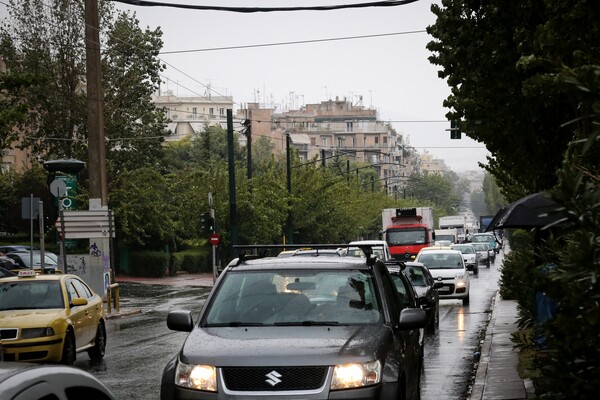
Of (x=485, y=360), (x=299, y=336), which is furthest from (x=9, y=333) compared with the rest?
(x=299, y=336)

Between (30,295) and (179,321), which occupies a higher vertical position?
(179,321)

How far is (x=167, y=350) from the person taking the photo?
21.0 meters

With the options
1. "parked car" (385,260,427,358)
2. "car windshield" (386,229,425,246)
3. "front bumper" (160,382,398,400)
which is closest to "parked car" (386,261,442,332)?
"parked car" (385,260,427,358)

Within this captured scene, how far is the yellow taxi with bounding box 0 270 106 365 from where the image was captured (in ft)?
55.3

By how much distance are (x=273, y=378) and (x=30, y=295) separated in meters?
10.7

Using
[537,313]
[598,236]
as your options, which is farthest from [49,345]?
[598,236]

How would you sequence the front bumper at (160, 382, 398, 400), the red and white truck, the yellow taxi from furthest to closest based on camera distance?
the red and white truck < the yellow taxi < the front bumper at (160, 382, 398, 400)

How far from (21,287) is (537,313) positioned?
27.4 feet

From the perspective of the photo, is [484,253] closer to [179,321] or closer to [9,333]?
[9,333]

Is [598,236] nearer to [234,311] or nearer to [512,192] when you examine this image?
[234,311]

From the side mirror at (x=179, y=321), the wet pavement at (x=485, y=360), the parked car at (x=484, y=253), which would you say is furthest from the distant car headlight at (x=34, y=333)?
the parked car at (x=484, y=253)

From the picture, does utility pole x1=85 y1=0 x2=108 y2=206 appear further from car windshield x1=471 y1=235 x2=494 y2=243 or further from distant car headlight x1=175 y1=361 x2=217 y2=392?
car windshield x1=471 y1=235 x2=494 y2=243

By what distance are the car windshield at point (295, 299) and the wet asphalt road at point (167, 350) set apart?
4691mm

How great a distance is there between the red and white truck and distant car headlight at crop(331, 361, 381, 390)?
46.2m
